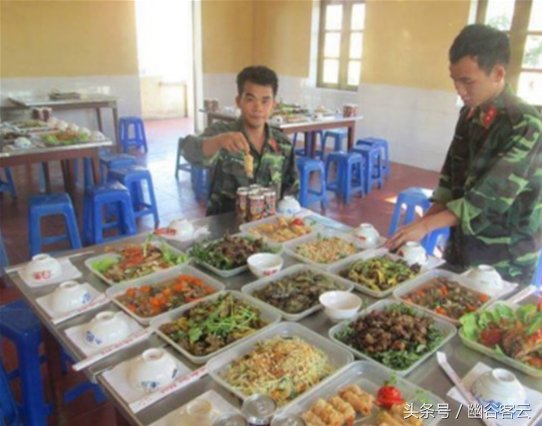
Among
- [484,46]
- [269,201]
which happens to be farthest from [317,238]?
[484,46]

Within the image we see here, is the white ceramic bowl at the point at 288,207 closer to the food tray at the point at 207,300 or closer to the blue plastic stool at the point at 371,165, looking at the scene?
the food tray at the point at 207,300

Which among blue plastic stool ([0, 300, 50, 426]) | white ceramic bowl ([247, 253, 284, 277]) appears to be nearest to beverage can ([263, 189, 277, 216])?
white ceramic bowl ([247, 253, 284, 277])

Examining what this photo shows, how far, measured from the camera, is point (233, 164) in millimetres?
2436

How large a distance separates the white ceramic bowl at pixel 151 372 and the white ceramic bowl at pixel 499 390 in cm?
75

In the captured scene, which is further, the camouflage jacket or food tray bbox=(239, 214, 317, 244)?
the camouflage jacket

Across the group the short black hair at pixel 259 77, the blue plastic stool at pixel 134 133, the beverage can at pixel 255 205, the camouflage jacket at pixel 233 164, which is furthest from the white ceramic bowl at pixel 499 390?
the blue plastic stool at pixel 134 133

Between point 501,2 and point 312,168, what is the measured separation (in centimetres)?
335

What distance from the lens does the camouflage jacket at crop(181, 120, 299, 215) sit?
7.97 feet

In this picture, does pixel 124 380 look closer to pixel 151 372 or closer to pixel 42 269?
pixel 151 372

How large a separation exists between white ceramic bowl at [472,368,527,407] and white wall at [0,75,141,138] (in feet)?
24.0

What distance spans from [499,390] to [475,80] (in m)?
1.14

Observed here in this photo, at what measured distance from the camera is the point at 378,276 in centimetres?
168

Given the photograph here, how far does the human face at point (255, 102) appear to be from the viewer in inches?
92.3

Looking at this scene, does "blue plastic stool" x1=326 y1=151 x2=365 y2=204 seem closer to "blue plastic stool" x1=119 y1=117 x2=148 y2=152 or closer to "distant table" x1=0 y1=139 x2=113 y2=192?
"distant table" x1=0 y1=139 x2=113 y2=192
